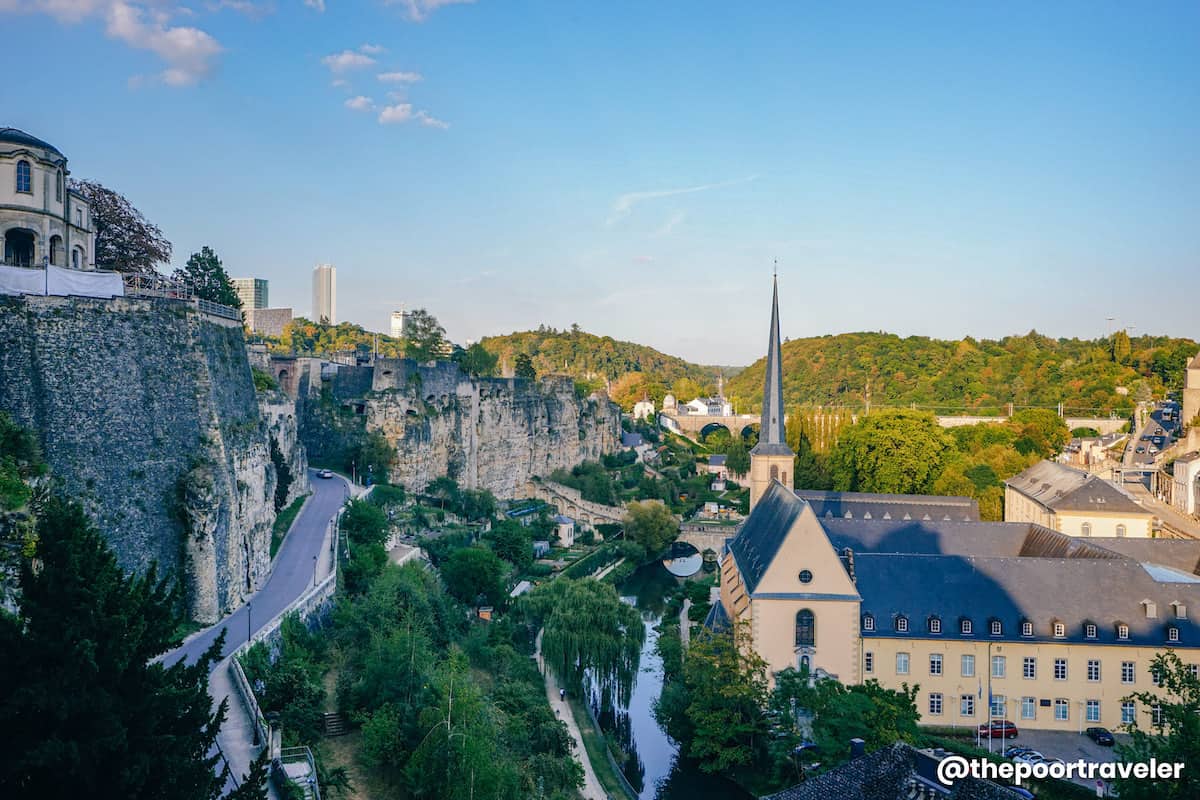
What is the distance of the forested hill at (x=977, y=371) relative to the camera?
88.9 m

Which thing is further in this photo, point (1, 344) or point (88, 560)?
point (1, 344)

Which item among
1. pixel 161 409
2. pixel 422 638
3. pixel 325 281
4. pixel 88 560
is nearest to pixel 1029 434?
pixel 422 638

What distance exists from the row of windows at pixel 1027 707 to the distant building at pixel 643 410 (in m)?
90.1

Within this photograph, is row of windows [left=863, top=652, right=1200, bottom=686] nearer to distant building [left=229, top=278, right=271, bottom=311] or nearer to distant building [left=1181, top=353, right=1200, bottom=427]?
distant building [left=1181, top=353, right=1200, bottom=427]

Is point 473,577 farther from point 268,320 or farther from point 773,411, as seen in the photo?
point 268,320

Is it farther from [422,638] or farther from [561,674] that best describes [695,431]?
[422,638]

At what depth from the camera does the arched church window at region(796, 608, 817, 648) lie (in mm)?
26672

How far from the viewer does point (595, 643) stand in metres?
30.2

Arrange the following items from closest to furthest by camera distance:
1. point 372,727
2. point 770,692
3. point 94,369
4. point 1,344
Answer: point 372,727 < point 1,344 < point 94,369 < point 770,692

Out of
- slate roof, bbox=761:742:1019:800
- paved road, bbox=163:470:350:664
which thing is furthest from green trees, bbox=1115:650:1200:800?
paved road, bbox=163:470:350:664

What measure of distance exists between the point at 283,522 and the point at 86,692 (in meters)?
25.7

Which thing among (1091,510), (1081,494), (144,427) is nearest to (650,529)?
(1081,494)

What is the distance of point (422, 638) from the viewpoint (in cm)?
2302

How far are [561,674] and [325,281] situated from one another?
112 m
